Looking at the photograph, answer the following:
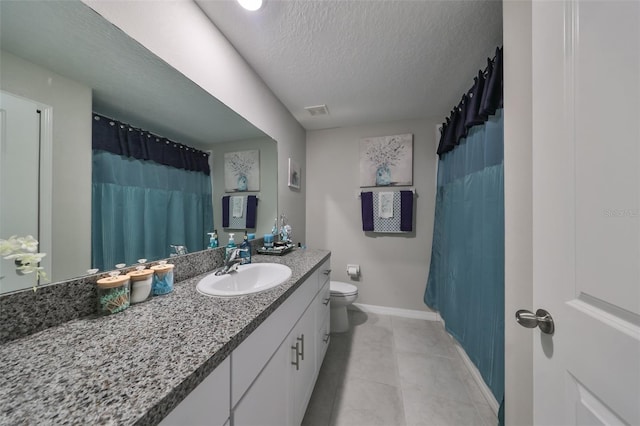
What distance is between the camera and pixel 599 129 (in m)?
0.39

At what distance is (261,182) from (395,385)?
5.47ft

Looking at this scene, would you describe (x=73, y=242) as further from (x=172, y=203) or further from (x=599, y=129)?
(x=599, y=129)

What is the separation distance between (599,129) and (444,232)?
1.65 metres

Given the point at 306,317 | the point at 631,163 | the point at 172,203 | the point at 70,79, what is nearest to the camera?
the point at 631,163

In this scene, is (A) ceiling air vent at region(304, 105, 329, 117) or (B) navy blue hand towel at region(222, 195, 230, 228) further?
(A) ceiling air vent at region(304, 105, 329, 117)

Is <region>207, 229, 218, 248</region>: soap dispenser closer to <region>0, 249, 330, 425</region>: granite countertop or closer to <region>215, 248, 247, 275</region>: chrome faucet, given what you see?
<region>215, 248, 247, 275</region>: chrome faucet

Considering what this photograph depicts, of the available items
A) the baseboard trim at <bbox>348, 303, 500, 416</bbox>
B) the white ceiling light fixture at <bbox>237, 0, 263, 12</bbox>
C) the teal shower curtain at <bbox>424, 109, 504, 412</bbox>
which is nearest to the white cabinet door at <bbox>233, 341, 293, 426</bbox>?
the teal shower curtain at <bbox>424, 109, 504, 412</bbox>

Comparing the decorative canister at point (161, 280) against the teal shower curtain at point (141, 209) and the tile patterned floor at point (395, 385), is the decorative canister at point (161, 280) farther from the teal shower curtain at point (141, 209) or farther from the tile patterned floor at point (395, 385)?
the tile patterned floor at point (395, 385)

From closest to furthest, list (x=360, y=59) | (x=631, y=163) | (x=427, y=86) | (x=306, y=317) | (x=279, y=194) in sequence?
(x=631, y=163) → (x=306, y=317) → (x=360, y=59) → (x=427, y=86) → (x=279, y=194)

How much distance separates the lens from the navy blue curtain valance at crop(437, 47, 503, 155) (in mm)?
1101

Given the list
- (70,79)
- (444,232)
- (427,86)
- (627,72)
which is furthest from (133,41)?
(444,232)

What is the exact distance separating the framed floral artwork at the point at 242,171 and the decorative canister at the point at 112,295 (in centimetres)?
74

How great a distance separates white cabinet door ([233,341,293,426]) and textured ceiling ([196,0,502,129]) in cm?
158

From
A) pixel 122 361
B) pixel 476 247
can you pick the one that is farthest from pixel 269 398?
pixel 476 247
